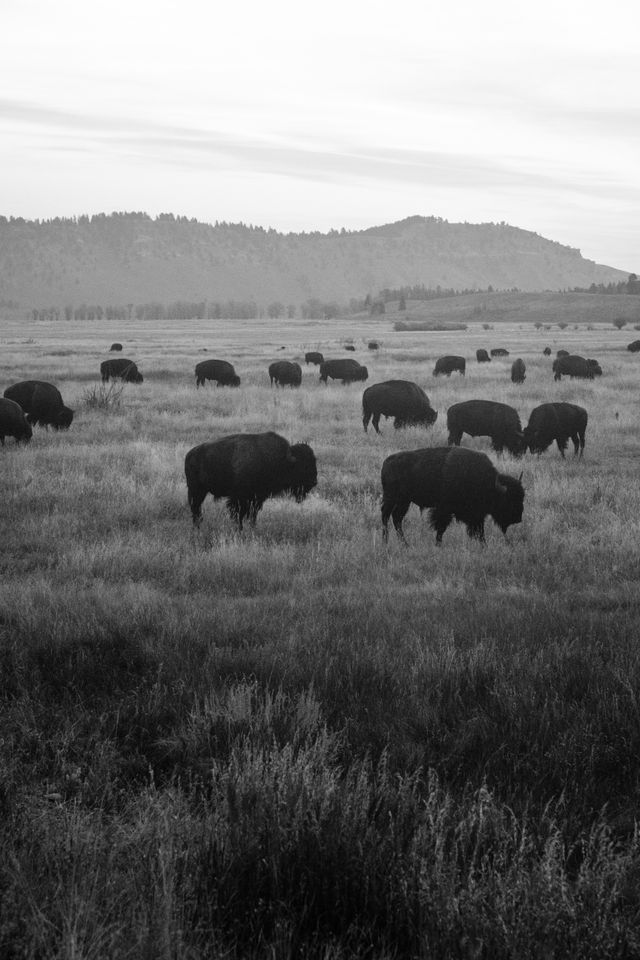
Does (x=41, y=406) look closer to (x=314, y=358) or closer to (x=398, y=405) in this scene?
(x=398, y=405)

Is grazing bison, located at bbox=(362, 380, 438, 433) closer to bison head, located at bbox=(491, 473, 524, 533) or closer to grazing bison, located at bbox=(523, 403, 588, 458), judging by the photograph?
grazing bison, located at bbox=(523, 403, 588, 458)

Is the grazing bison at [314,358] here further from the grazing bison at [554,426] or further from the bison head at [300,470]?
the bison head at [300,470]

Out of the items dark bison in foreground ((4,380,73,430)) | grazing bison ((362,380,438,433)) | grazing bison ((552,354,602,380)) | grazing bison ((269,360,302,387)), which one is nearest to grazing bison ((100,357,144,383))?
grazing bison ((269,360,302,387))

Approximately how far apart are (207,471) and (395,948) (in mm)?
7661

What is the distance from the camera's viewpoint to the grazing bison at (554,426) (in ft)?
51.3

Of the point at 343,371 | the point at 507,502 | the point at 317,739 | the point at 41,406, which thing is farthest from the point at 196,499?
the point at 343,371

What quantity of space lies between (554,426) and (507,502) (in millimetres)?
6996

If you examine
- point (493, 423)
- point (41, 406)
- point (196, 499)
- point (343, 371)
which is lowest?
point (196, 499)

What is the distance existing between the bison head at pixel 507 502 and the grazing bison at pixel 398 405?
9.88 metres

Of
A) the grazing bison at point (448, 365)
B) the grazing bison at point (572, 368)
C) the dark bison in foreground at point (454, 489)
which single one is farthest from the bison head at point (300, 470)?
the grazing bison at point (448, 365)

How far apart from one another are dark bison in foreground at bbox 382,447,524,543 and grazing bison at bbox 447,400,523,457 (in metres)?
6.75

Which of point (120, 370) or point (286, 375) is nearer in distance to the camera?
point (120, 370)

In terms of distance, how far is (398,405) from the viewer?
19281 mm

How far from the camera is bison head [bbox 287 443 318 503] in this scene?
9.71 meters
